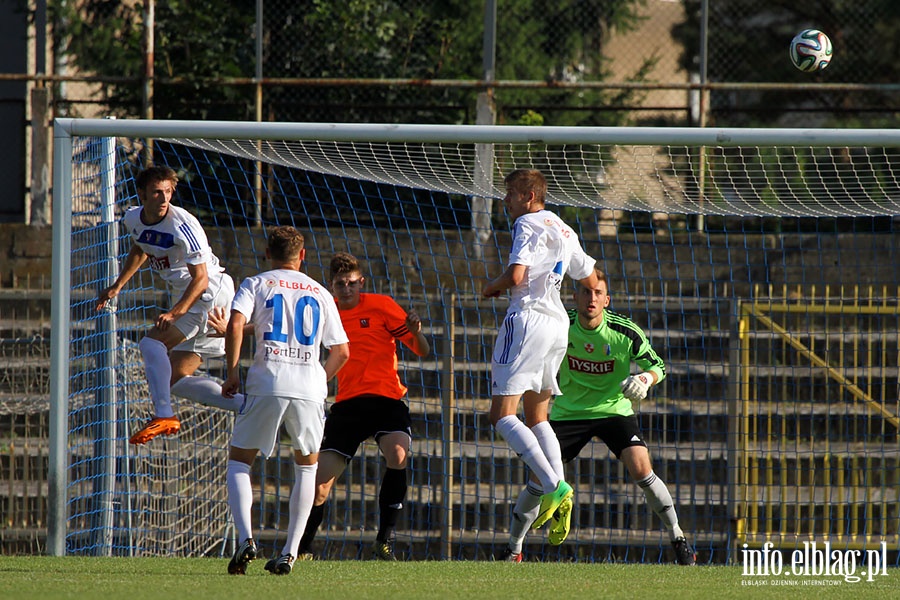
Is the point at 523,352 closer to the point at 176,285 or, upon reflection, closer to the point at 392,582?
the point at 392,582

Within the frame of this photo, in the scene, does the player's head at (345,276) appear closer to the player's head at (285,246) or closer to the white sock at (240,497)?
the player's head at (285,246)

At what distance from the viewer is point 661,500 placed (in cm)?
Result: 697

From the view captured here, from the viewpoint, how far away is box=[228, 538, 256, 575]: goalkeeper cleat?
5.27 m

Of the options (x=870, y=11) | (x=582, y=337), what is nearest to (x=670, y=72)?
(x=870, y=11)

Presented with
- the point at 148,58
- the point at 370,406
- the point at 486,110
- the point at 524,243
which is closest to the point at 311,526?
the point at 370,406

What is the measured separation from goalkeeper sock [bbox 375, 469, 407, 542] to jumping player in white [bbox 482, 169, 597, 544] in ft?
3.48

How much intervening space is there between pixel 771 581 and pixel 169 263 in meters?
3.64

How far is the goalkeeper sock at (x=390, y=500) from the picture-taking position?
7.00 m

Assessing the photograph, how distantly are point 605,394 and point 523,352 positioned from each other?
1.19m

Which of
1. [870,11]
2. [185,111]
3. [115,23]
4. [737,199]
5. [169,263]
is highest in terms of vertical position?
[870,11]

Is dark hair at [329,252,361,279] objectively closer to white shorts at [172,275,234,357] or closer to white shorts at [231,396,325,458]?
white shorts at [172,275,234,357]

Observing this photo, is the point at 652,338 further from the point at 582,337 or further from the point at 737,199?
the point at 582,337

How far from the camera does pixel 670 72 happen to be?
17891 millimetres

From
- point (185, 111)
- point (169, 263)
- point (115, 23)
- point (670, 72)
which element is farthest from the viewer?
point (670, 72)
